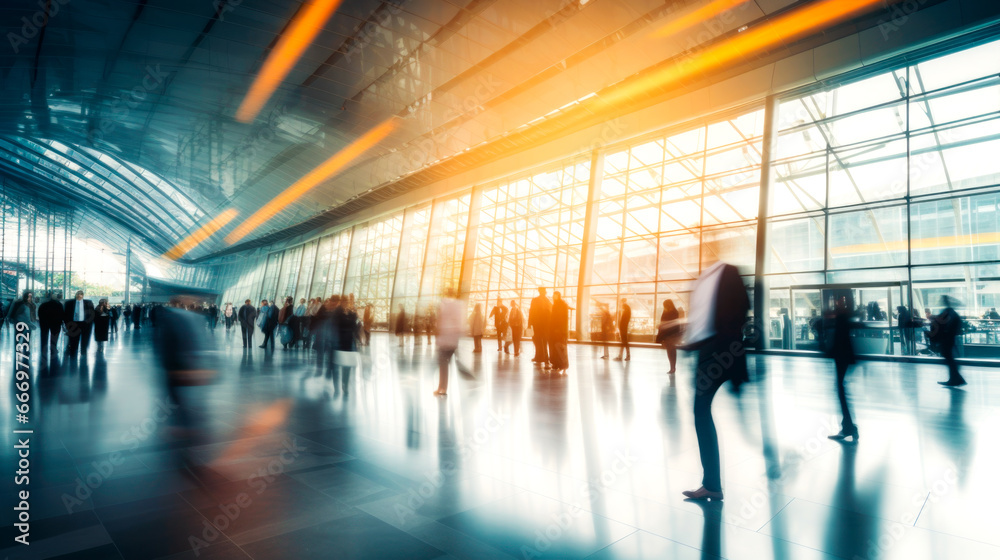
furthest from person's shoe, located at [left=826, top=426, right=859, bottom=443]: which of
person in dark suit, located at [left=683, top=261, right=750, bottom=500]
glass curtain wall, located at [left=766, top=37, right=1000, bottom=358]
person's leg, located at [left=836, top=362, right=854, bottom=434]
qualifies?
glass curtain wall, located at [left=766, top=37, right=1000, bottom=358]

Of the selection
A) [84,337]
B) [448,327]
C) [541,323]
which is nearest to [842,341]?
[448,327]

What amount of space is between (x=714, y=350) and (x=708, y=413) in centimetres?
43

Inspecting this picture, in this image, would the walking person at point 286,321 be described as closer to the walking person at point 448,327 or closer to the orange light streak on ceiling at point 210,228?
the walking person at point 448,327

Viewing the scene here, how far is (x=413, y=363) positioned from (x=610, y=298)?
9.56 m

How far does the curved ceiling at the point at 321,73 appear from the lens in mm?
11586

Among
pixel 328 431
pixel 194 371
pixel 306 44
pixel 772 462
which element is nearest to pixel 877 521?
pixel 772 462

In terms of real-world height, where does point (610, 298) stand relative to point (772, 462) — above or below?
above

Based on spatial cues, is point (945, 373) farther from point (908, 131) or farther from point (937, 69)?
point (937, 69)

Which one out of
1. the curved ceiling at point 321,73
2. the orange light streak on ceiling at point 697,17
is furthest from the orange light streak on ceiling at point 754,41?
the orange light streak on ceiling at point 697,17

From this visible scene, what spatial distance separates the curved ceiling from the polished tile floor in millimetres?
9339

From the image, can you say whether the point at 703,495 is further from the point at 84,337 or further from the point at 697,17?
the point at 84,337

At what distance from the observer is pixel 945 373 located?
9.41 metres

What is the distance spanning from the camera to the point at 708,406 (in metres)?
2.97

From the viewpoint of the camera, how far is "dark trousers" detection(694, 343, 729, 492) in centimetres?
288
